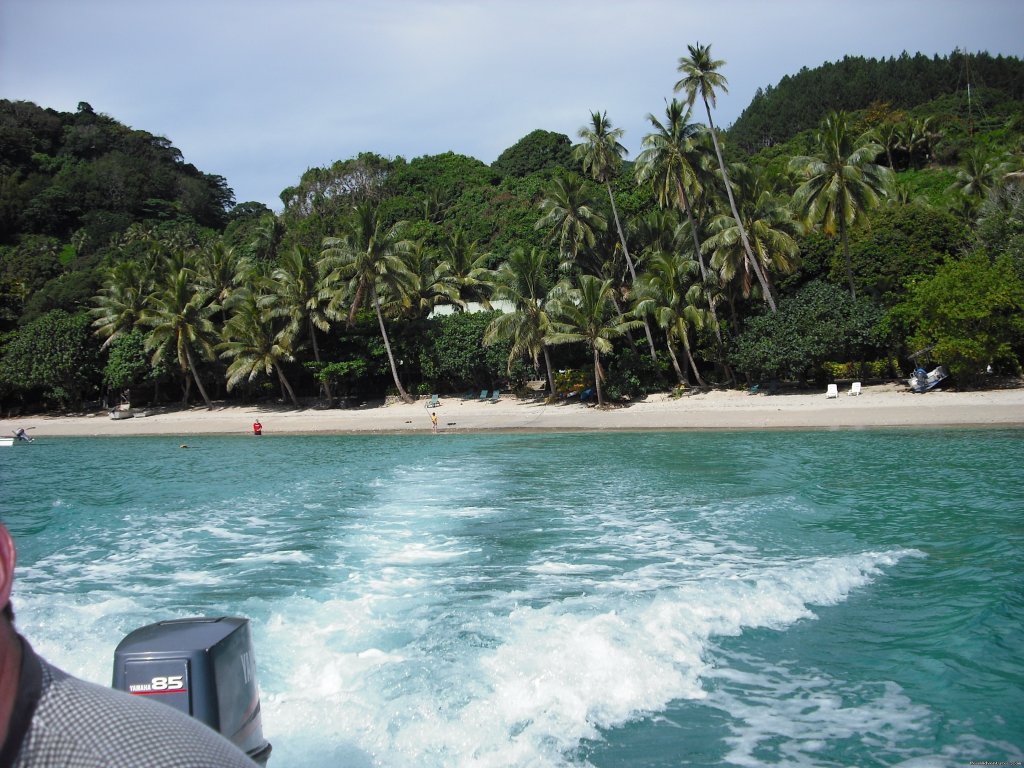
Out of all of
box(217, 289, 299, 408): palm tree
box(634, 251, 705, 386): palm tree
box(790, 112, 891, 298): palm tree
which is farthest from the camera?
box(217, 289, 299, 408): palm tree

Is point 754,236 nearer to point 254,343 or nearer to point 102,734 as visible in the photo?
point 254,343

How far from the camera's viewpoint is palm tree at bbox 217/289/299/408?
41.3 metres

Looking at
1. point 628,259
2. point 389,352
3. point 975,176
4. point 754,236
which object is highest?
point 975,176

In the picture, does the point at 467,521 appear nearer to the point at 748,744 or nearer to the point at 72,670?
the point at 72,670

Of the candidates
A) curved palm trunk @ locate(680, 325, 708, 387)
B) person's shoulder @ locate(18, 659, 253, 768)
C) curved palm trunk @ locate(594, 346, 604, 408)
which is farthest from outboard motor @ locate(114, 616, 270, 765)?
curved palm trunk @ locate(680, 325, 708, 387)

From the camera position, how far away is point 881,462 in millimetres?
19094

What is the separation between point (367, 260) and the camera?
3962 centimetres

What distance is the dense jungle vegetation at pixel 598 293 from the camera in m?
32.6

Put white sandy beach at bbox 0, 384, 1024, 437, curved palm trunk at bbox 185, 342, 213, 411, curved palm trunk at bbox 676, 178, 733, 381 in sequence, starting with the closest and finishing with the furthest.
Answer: white sandy beach at bbox 0, 384, 1024, 437
curved palm trunk at bbox 676, 178, 733, 381
curved palm trunk at bbox 185, 342, 213, 411

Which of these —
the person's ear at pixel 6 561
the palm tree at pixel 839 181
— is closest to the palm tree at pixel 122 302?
the palm tree at pixel 839 181

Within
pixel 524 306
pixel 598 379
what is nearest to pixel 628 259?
pixel 524 306

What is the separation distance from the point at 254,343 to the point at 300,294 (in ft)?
12.1

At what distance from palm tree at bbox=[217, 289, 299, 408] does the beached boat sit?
30508 mm

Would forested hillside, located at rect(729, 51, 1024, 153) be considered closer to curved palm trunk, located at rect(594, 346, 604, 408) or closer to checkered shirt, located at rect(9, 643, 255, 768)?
curved palm trunk, located at rect(594, 346, 604, 408)
